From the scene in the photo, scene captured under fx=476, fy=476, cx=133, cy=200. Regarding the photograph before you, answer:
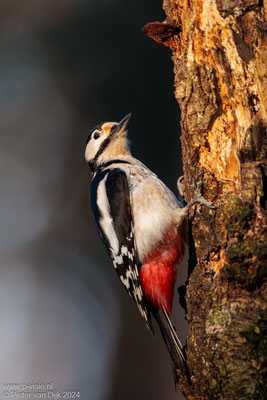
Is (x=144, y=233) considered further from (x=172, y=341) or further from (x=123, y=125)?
(x=123, y=125)

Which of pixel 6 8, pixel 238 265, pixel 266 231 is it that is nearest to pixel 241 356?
pixel 238 265

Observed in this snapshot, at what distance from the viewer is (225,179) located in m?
2.57

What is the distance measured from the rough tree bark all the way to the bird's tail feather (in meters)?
0.19

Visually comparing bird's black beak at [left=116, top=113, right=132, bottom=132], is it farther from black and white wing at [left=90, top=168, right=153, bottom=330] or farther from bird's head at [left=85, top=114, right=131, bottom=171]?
black and white wing at [left=90, top=168, right=153, bottom=330]

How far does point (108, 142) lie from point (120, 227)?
0.92 metres

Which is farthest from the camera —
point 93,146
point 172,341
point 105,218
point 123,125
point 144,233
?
point 93,146

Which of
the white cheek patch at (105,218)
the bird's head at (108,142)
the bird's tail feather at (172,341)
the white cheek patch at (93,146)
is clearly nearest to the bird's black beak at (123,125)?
the bird's head at (108,142)

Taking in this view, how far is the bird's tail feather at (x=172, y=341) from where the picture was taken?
8.59ft

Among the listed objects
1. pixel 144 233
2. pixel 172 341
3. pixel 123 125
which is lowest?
pixel 172 341

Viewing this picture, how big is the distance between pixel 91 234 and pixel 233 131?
305cm

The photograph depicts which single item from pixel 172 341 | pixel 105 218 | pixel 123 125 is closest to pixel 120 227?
pixel 105 218

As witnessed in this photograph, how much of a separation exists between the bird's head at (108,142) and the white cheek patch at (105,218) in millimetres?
449

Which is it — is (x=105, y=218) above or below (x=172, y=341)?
above

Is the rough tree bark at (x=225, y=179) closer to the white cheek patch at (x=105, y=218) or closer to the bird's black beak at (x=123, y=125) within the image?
the white cheek patch at (x=105, y=218)
